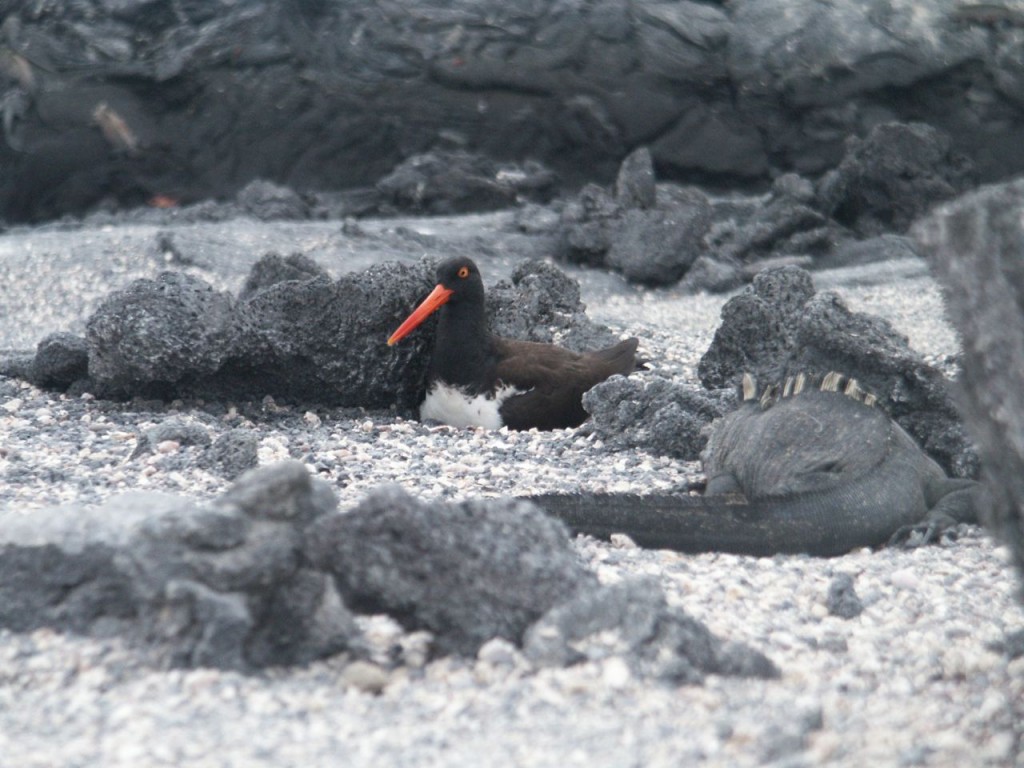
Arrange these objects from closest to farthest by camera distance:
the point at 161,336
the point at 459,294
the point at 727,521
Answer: the point at 727,521
the point at 161,336
the point at 459,294

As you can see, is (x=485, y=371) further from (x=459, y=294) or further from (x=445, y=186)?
(x=445, y=186)

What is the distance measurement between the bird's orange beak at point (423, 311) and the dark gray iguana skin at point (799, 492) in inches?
69.5

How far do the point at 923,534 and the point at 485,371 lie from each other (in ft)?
8.56

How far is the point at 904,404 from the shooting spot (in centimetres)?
564

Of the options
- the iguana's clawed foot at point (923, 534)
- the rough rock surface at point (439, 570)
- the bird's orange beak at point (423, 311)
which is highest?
the rough rock surface at point (439, 570)

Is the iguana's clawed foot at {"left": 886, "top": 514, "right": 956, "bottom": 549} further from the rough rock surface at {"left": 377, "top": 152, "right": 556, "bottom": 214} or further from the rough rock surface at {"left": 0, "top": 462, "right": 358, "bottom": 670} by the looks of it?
the rough rock surface at {"left": 377, "top": 152, "right": 556, "bottom": 214}

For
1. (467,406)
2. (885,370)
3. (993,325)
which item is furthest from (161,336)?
(993,325)

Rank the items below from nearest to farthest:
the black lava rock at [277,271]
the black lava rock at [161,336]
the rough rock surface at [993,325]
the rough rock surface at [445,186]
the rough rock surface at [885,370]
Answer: the rough rock surface at [993,325] < the rough rock surface at [885,370] < the black lava rock at [161,336] < the black lava rock at [277,271] < the rough rock surface at [445,186]

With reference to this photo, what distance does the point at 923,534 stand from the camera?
4742 mm

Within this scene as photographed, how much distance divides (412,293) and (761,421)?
2.34 meters

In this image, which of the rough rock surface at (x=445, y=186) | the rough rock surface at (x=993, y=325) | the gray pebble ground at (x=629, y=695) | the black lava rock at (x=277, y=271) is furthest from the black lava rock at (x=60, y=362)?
the rough rock surface at (x=445, y=186)

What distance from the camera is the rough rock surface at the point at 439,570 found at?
10.5 feet

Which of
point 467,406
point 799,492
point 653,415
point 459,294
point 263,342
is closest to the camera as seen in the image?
point 799,492

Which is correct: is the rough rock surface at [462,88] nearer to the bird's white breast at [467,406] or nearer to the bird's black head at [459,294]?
the bird's black head at [459,294]
